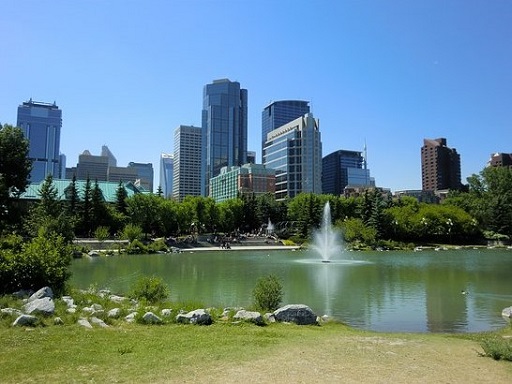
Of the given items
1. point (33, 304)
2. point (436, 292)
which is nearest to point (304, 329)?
point (33, 304)

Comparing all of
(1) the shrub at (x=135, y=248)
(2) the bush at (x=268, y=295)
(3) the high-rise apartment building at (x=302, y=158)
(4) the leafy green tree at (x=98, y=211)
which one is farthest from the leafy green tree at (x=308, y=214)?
(3) the high-rise apartment building at (x=302, y=158)

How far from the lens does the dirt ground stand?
24.0 ft

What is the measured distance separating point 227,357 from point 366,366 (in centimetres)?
260

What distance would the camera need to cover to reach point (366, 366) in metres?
8.13

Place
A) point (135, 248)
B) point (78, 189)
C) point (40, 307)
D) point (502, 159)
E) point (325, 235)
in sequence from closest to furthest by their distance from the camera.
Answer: point (40, 307) < point (135, 248) < point (325, 235) < point (78, 189) < point (502, 159)

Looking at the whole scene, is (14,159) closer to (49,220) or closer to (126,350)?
(49,220)

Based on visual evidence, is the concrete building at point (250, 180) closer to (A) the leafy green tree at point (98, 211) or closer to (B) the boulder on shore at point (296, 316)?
(A) the leafy green tree at point (98, 211)

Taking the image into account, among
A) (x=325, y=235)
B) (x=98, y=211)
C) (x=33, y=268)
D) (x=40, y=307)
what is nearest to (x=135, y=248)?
(x=98, y=211)

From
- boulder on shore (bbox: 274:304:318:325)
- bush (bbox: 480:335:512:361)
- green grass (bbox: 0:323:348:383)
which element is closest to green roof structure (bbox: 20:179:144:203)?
boulder on shore (bbox: 274:304:318:325)

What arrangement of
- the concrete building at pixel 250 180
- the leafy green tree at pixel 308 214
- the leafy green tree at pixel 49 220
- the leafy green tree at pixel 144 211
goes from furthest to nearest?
the concrete building at pixel 250 180, the leafy green tree at pixel 308 214, the leafy green tree at pixel 144 211, the leafy green tree at pixel 49 220

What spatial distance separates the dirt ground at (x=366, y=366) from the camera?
7.30 meters

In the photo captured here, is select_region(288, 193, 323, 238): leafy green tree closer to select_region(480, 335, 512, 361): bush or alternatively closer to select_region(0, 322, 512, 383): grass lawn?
select_region(0, 322, 512, 383): grass lawn

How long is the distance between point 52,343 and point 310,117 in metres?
178

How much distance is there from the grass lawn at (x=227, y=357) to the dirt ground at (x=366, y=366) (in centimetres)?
2
